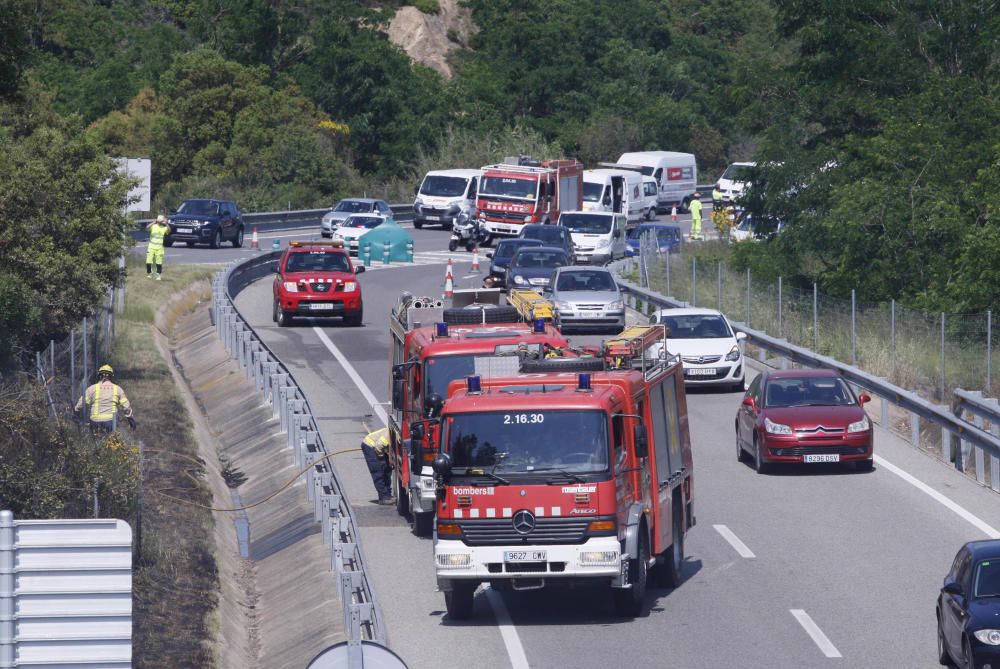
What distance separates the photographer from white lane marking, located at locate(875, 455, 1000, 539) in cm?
2002

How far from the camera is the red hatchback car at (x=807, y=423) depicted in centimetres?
2306

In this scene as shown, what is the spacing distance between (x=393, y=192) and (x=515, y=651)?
216 ft

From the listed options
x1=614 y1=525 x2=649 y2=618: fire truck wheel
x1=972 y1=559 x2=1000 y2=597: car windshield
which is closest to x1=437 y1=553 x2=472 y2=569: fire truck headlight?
x1=614 y1=525 x2=649 y2=618: fire truck wheel

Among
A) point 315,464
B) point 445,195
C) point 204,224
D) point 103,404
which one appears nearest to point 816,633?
point 315,464

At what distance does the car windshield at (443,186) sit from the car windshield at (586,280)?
26503 millimetres

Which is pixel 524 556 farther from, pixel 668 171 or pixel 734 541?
pixel 668 171

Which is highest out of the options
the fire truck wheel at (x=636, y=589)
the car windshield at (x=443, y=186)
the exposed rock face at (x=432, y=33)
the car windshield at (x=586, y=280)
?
the exposed rock face at (x=432, y=33)

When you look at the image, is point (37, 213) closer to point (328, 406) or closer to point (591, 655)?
point (328, 406)

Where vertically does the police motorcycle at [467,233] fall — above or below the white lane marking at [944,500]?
above

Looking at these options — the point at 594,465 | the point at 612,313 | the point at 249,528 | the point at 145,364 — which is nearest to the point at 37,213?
the point at 145,364

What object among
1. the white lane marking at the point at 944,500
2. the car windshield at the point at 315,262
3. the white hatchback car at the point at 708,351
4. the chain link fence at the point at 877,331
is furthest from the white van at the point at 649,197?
the white lane marking at the point at 944,500

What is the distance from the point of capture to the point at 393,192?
262ft

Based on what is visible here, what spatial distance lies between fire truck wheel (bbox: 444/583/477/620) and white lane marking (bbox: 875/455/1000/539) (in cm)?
725

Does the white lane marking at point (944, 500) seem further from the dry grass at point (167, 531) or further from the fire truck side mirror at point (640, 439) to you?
the dry grass at point (167, 531)
